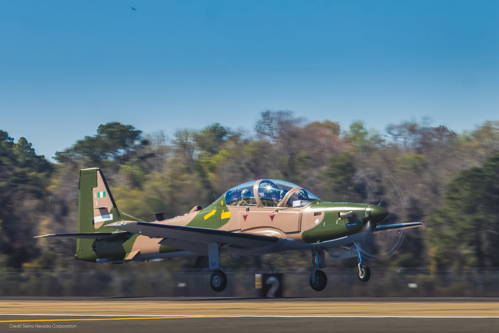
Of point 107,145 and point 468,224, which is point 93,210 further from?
point 107,145

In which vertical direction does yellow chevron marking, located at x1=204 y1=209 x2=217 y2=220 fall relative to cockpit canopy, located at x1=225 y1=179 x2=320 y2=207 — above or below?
below

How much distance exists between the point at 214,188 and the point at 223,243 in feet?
89.8

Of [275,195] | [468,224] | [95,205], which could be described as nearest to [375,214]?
[275,195]

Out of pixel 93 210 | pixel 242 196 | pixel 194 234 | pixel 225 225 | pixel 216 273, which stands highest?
pixel 242 196

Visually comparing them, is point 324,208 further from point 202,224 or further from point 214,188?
point 214,188

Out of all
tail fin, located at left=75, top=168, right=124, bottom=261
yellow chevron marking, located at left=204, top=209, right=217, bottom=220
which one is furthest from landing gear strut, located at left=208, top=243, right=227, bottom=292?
tail fin, located at left=75, top=168, right=124, bottom=261

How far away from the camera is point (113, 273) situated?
33281 millimetres

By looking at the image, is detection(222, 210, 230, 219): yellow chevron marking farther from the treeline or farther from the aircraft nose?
the treeline

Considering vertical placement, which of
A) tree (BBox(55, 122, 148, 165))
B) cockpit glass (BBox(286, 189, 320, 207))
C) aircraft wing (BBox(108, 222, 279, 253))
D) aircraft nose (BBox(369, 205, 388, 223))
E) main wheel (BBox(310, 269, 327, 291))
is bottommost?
main wheel (BBox(310, 269, 327, 291))

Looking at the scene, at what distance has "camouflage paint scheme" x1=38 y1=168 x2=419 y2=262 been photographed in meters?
21.8

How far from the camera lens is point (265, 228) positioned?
23.2 metres

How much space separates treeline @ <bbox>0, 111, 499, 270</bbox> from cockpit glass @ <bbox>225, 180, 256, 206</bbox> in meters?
15.6

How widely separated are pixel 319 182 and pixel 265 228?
1307 inches

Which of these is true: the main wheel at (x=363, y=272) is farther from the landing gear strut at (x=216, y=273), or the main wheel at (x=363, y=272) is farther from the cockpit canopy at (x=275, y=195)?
the landing gear strut at (x=216, y=273)
